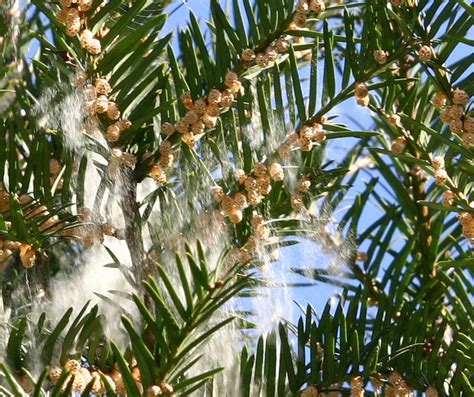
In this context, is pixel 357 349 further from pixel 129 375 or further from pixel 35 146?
pixel 35 146

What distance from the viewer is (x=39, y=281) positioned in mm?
1290

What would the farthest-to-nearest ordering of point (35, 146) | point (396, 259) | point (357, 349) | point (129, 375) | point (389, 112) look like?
point (396, 259), point (389, 112), point (35, 146), point (357, 349), point (129, 375)

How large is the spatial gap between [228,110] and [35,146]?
0.83ft

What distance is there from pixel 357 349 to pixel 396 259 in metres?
0.42

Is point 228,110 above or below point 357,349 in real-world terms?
above

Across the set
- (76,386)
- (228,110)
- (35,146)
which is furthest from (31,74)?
(76,386)

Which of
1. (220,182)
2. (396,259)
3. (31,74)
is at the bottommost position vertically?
(396,259)

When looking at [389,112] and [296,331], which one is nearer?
[296,331]

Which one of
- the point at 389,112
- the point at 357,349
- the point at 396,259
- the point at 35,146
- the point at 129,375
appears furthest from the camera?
the point at 396,259

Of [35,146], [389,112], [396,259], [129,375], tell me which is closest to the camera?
[129,375]

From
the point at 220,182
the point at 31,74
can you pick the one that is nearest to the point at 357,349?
the point at 220,182

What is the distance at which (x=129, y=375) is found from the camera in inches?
38.7

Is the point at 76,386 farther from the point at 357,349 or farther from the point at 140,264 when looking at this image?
the point at 357,349

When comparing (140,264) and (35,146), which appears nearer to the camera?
(140,264)
